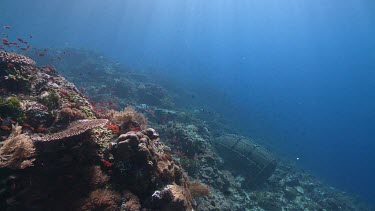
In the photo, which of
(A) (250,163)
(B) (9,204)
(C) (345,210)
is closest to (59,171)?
(B) (9,204)

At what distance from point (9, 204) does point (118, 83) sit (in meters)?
22.3

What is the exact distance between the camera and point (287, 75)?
200 m

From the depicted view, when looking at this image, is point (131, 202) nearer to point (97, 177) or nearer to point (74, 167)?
point (97, 177)

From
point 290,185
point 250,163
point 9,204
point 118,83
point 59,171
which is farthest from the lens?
point 118,83

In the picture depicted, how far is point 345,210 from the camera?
2202 centimetres

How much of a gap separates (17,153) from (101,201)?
1498 mm

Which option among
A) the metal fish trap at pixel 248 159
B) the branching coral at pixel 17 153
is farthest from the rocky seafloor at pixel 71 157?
the metal fish trap at pixel 248 159

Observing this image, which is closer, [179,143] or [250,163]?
[179,143]

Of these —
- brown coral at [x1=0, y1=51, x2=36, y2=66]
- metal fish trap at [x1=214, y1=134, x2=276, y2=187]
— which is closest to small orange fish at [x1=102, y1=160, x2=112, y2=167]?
brown coral at [x1=0, y1=51, x2=36, y2=66]

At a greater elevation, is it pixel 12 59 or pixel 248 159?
pixel 12 59

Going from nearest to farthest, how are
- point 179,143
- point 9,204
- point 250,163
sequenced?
point 9,204
point 179,143
point 250,163

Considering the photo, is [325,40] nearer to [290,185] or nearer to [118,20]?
[118,20]

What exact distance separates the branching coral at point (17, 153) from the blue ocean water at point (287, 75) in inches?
1403

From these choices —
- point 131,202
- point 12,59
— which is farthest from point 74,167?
point 12,59
